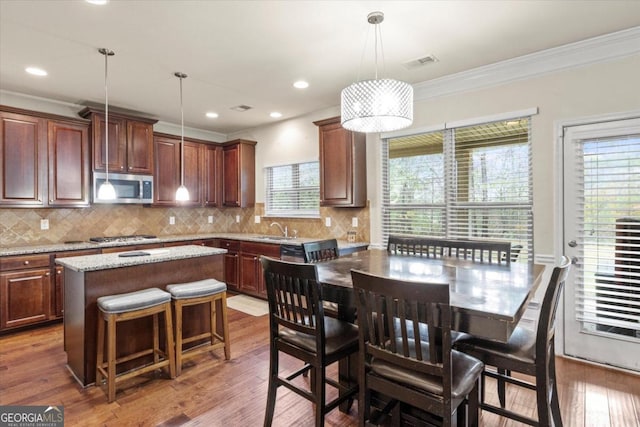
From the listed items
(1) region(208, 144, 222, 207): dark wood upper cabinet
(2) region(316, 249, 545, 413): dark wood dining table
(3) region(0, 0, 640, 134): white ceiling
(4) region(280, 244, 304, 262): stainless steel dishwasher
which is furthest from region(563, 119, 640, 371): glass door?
(1) region(208, 144, 222, 207): dark wood upper cabinet

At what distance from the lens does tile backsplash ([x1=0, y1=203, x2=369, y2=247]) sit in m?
4.11

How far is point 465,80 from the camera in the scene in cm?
346

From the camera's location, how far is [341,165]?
4.20 meters

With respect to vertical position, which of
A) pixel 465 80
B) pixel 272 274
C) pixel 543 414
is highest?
pixel 465 80

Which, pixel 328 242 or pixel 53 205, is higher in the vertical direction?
pixel 53 205

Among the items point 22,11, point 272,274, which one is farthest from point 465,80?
point 22,11

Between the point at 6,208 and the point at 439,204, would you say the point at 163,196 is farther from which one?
the point at 439,204

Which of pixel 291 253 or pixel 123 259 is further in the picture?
pixel 291 253

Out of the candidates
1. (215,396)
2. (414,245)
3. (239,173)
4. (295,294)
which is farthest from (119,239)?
(414,245)

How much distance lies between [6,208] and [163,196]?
1759mm

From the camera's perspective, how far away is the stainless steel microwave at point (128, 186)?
14.1 feet

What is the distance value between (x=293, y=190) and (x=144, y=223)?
2377 mm

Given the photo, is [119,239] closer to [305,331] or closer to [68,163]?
[68,163]

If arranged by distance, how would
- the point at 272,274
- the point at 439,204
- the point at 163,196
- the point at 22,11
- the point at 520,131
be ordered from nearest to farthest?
the point at 272,274 < the point at 22,11 < the point at 520,131 < the point at 439,204 < the point at 163,196
